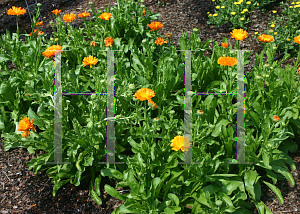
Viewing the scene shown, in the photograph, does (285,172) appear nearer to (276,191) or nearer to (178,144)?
(276,191)

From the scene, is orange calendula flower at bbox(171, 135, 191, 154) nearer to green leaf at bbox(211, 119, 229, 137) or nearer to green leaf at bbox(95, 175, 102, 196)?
green leaf at bbox(211, 119, 229, 137)

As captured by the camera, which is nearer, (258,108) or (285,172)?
(285,172)

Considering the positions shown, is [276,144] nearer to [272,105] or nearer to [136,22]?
[272,105]

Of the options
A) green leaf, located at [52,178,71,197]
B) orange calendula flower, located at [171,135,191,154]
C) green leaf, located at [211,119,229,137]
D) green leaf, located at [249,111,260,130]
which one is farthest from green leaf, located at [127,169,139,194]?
green leaf, located at [249,111,260,130]

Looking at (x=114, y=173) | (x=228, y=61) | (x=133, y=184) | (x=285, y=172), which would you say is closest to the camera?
(x=133, y=184)

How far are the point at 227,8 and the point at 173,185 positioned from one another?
3.40 meters

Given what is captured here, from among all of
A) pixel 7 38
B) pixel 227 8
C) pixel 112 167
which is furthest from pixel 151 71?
pixel 227 8

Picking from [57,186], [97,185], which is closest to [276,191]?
[97,185]

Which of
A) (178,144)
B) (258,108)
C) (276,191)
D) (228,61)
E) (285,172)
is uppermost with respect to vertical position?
(228,61)

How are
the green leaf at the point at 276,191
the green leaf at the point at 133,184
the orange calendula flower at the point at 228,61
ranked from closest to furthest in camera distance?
the green leaf at the point at 133,184 < the green leaf at the point at 276,191 < the orange calendula flower at the point at 228,61

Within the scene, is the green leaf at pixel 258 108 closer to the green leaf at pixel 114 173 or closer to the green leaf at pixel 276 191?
the green leaf at pixel 276 191

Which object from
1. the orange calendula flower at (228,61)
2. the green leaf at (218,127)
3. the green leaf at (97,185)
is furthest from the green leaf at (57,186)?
the orange calendula flower at (228,61)

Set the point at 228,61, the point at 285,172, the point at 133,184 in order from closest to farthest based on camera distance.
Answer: the point at 133,184, the point at 285,172, the point at 228,61

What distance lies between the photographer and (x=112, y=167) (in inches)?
108
